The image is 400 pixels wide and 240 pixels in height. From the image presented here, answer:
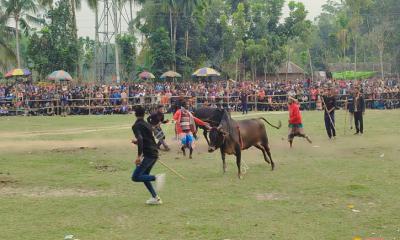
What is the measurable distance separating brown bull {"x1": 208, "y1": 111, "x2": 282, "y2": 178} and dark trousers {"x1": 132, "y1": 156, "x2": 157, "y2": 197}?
244cm

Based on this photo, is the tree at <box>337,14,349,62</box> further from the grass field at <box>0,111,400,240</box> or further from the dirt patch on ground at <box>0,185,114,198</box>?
the dirt patch on ground at <box>0,185,114,198</box>

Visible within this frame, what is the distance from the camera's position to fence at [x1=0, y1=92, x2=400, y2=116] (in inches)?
1404

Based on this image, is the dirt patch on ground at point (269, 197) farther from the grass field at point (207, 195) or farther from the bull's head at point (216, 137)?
the bull's head at point (216, 137)

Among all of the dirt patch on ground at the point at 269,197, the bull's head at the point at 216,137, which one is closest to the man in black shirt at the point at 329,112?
the bull's head at the point at 216,137

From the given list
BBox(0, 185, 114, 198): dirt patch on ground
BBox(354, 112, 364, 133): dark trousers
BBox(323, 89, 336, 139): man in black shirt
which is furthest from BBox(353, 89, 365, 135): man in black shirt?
BBox(0, 185, 114, 198): dirt patch on ground

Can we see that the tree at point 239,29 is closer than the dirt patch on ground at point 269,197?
No

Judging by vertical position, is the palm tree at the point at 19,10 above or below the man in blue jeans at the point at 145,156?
above

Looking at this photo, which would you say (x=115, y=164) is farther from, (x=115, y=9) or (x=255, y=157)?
(x=115, y=9)

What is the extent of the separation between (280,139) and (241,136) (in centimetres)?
723

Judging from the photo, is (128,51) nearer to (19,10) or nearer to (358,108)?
(19,10)

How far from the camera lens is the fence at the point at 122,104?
35.7 metres

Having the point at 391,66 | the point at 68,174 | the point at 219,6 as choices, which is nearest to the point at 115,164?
the point at 68,174

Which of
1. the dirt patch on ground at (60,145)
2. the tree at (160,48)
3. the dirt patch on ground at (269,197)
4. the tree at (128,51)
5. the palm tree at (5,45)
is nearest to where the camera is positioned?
the dirt patch on ground at (269,197)

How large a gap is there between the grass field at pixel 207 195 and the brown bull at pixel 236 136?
1.85ft
